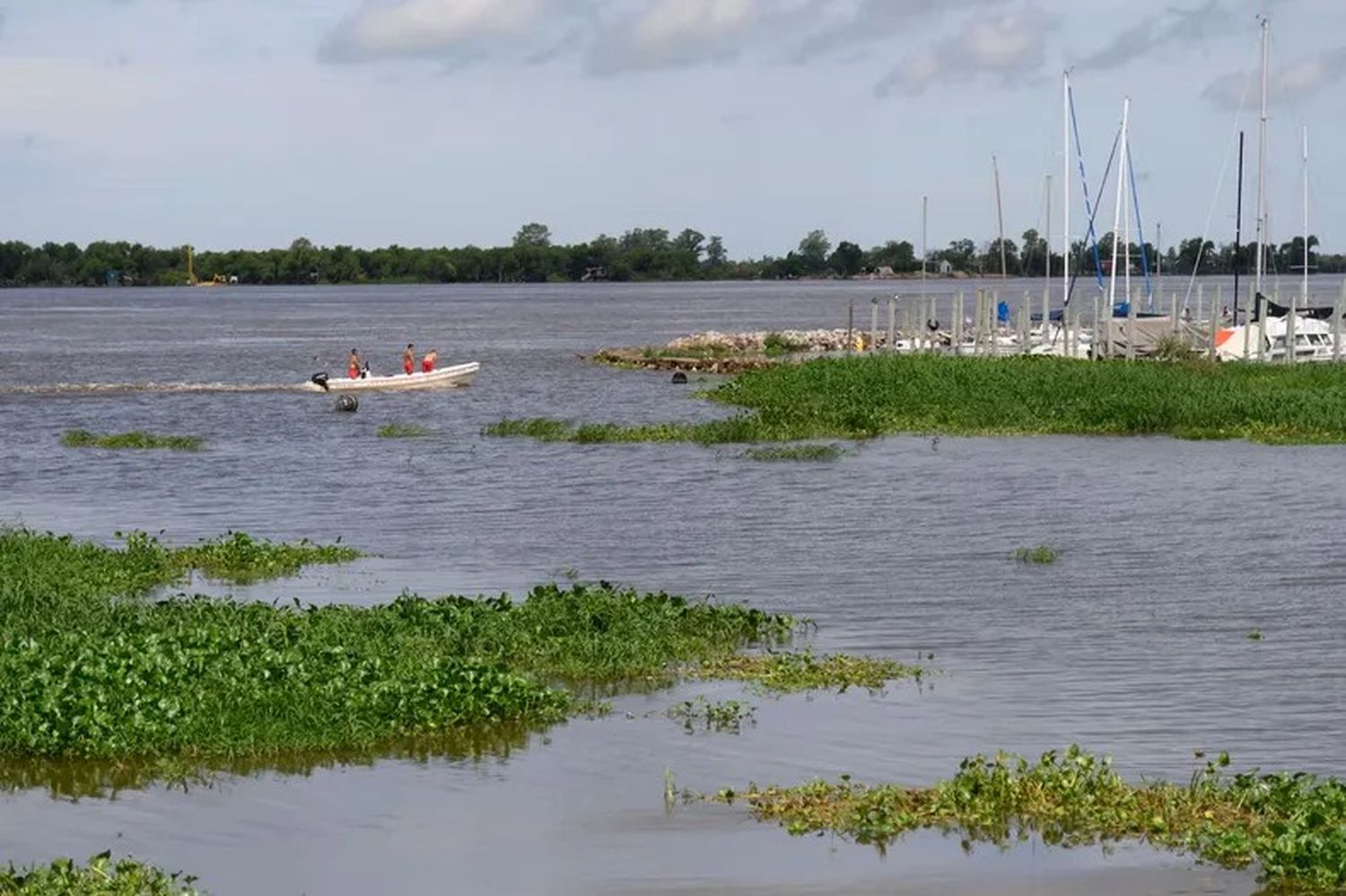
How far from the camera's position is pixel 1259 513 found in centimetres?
3102

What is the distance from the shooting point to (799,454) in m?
40.0

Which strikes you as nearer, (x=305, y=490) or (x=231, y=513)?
(x=231, y=513)

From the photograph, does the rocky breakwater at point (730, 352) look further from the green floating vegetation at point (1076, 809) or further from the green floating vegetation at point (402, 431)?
the green floating vegetation at point (1076, 809)

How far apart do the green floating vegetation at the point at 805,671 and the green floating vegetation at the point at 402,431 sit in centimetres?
2837

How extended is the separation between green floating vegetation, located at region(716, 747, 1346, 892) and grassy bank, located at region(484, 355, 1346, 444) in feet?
90.8

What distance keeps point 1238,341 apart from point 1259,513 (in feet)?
81.5

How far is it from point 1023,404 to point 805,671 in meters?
27.0

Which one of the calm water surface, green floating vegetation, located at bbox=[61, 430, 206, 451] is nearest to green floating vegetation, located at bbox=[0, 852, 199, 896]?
the calm water surface

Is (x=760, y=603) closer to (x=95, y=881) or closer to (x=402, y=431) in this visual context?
(x=95, y=881)

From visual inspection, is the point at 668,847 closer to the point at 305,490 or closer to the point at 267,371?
the point at 305,490

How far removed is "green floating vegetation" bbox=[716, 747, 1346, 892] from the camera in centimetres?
1312

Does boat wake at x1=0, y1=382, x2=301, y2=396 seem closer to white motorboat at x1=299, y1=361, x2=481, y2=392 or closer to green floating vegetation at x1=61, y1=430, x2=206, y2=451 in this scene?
white motorboat at x1=299, y1=361, x2=481, y2=392

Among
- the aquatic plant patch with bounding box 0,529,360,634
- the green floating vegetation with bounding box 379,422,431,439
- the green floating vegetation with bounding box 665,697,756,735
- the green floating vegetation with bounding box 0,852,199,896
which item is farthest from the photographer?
the green floating vegetation with bounding box 379,422,431,439

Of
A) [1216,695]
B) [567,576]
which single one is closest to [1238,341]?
[567,576]
